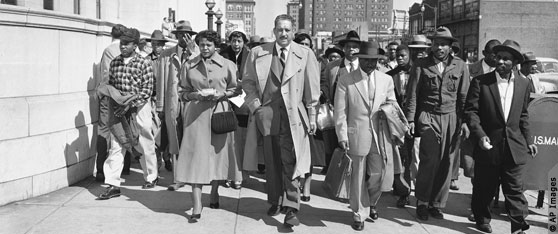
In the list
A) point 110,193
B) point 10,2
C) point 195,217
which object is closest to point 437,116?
point 195,217

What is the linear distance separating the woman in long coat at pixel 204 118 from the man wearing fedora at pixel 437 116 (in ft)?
7.32

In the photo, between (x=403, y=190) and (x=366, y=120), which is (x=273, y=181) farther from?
(x=403, y=190)

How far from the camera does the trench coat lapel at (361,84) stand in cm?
577

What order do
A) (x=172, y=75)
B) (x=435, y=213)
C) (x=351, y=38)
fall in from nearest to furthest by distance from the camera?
(x=435, y=213) < (x=351, y=38) < (x=172, y=75)

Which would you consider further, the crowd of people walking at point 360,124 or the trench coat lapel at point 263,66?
the trench coat lapel at point 263,66

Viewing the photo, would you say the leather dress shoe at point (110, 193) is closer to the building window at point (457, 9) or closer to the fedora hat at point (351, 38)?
the fedora hat at point (351, 38)

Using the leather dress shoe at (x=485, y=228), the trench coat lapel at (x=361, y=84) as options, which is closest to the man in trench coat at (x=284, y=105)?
the trench coat lapel at (x=361, y=84)

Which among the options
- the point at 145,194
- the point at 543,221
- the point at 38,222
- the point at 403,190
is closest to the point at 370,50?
the point at 403,190

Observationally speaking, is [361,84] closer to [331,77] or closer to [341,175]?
[341,175]

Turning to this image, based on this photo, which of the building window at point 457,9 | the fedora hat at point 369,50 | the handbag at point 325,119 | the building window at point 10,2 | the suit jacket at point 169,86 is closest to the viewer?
the fedora hat at point 369,50

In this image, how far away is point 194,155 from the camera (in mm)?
5980

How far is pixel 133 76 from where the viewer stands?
6926mm

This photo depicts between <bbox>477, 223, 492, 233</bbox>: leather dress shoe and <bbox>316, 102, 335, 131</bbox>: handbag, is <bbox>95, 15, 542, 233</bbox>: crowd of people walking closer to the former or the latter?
<bbox>477, 223, 492, 233</bbox>: leather dress shoe

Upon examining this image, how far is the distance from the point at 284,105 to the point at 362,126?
0.89 m
